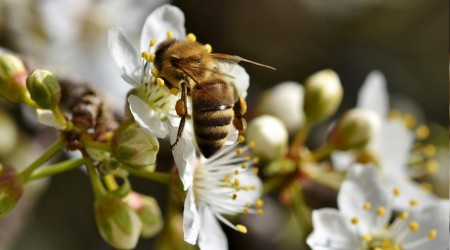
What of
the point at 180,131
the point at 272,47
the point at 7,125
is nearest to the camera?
the point at 180,131

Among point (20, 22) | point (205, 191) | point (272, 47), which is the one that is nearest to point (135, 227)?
point (205, 191)

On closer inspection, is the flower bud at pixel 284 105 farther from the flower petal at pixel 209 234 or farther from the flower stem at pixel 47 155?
the flower stem at pixel 47 155

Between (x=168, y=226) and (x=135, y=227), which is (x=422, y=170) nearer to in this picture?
(x=168, y=226)

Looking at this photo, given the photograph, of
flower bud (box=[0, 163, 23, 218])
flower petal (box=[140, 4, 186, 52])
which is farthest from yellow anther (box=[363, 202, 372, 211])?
flower bud (box=[0, 163, 23, 218])

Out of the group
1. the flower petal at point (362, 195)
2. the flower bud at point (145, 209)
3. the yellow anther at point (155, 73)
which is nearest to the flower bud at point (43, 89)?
the yellow anther at point (155, 73)

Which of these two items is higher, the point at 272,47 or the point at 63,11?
the point at 63,11

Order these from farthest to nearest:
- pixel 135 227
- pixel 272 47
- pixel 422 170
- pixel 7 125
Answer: pixel 272 47, pixel 422 170, pixel 7 125, pixel 135 227

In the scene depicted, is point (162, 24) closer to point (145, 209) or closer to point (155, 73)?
point (155, 73)

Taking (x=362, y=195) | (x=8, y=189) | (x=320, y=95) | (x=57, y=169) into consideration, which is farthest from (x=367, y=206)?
(x=8, y=189)
